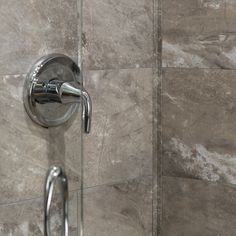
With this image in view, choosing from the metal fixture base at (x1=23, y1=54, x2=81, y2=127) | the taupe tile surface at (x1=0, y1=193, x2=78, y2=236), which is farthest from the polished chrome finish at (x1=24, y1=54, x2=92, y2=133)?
the taupe tile surface at (x1=0, y1=193, x2=78, y2=236)

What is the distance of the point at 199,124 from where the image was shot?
1.57 m

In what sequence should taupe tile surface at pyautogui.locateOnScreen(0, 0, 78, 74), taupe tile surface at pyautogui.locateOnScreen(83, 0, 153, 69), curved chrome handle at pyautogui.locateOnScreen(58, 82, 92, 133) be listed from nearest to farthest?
1. taupe tile surface at pyautogui.locateOnScreen(0, 0, 78, 74)
2. curved chrome handle at pyautogui.locateOnScreen(58, 82, 92, 133)
3. taupe tile surface at pyautogui.locateOnScreen(83, 0, 153, 69)

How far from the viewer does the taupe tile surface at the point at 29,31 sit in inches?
27.7

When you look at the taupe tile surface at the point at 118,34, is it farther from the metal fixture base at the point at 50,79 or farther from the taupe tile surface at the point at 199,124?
the metal fixture base at the point at 50,79

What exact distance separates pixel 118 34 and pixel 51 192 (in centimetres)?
82

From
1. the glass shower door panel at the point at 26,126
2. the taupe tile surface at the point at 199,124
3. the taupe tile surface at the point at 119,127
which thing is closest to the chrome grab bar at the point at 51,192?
the glass shower door panel at the point at 26,126

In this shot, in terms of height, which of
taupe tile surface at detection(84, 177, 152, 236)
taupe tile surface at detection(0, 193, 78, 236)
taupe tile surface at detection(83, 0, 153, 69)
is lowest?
taupe tile surface at detection(84, 177, 152, 236)

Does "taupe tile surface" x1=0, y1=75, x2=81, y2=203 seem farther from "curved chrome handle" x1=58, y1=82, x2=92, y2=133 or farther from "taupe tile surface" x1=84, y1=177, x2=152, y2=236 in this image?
"taupe tile surface" x1=84, y1=177, x2=152, y2=236

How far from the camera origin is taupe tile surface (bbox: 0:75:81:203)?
72 cm

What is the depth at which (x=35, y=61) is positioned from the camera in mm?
744

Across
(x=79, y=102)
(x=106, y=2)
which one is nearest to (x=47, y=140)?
(x=79, y=102)

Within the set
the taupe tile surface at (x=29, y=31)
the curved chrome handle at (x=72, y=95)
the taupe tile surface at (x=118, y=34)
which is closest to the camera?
the taupe tile surface at (x=29, y=31)

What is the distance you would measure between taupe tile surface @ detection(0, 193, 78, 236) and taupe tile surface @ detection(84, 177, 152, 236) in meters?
0.67

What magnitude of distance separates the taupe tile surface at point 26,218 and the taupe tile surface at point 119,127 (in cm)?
66
